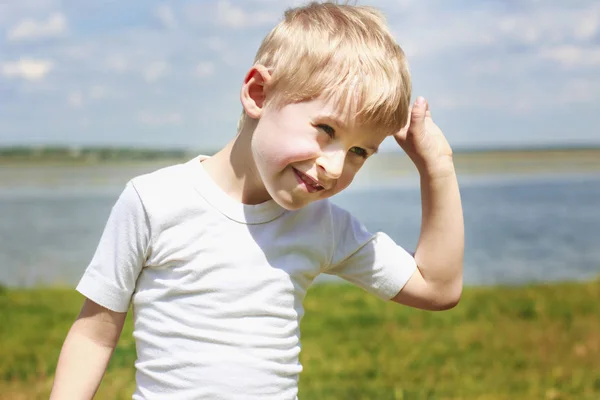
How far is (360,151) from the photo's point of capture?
62.1 inches

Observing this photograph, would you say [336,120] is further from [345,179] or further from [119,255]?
[119,255]

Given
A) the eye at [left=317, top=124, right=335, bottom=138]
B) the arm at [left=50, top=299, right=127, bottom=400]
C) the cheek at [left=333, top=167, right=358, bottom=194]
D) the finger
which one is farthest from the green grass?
the eye at [left=317, top=124, right=335, bottom=138]

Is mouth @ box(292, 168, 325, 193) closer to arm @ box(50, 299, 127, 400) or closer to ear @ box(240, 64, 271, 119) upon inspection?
ear @ box(240, 64, 271, 119)

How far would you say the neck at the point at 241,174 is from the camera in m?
1.68

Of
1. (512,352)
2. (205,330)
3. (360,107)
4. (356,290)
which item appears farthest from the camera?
(356,290)

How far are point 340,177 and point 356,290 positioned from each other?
3.82m

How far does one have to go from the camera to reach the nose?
1.49m

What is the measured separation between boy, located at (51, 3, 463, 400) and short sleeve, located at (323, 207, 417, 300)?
22mm

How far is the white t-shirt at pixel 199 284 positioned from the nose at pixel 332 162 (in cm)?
23

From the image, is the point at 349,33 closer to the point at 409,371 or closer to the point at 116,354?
the point at 409,371

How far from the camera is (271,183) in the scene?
157 cm

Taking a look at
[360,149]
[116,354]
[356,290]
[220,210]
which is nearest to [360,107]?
[360,149]

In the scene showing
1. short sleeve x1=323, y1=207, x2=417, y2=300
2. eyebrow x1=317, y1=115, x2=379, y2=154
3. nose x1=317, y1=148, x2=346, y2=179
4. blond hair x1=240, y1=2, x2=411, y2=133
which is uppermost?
blond hair x1=240, y1=2, x2=411, y2=133

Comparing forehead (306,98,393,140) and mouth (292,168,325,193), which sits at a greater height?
forehead (306,98,393,140)
